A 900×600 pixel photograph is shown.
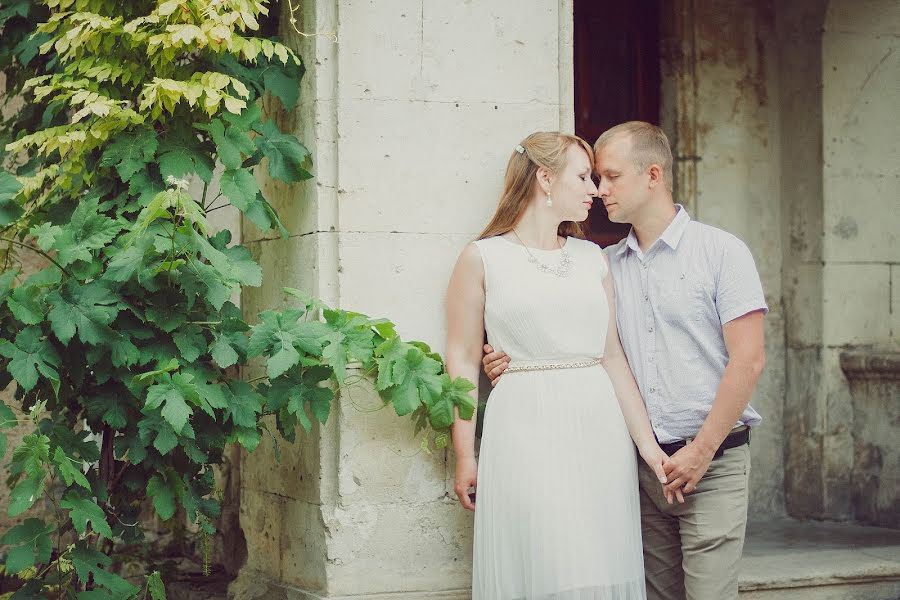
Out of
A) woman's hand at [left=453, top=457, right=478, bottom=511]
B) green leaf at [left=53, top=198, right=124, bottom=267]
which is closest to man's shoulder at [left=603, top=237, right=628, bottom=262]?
woman's hand at [left=453, top=457, right=478, bottom=511]

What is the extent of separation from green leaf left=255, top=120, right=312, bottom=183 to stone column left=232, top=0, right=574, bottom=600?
0.08 meters

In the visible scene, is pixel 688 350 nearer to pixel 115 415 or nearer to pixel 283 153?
pixel 283 153

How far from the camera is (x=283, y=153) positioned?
157 inches

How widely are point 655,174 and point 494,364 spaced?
81 centimetres

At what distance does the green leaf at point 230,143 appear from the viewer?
3.87 meters

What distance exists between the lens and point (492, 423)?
3758 mm

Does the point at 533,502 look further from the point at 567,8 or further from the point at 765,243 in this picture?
the point at 765,243

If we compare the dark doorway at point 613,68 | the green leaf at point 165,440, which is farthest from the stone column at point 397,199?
the dark doorway at point 613,68

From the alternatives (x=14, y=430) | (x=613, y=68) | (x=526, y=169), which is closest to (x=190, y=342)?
(x=526, y=169)

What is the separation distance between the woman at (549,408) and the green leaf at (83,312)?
3.62 feet

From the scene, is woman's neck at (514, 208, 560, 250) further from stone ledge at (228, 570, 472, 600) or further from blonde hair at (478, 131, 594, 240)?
stone ledge at (228, 570, 472, 600)

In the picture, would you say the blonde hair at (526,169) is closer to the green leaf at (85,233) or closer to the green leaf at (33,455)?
the green leaf at (85,233)

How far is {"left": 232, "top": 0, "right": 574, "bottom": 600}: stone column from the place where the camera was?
402 centimetres

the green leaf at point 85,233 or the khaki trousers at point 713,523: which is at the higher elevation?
the green leaf at point 85,233
